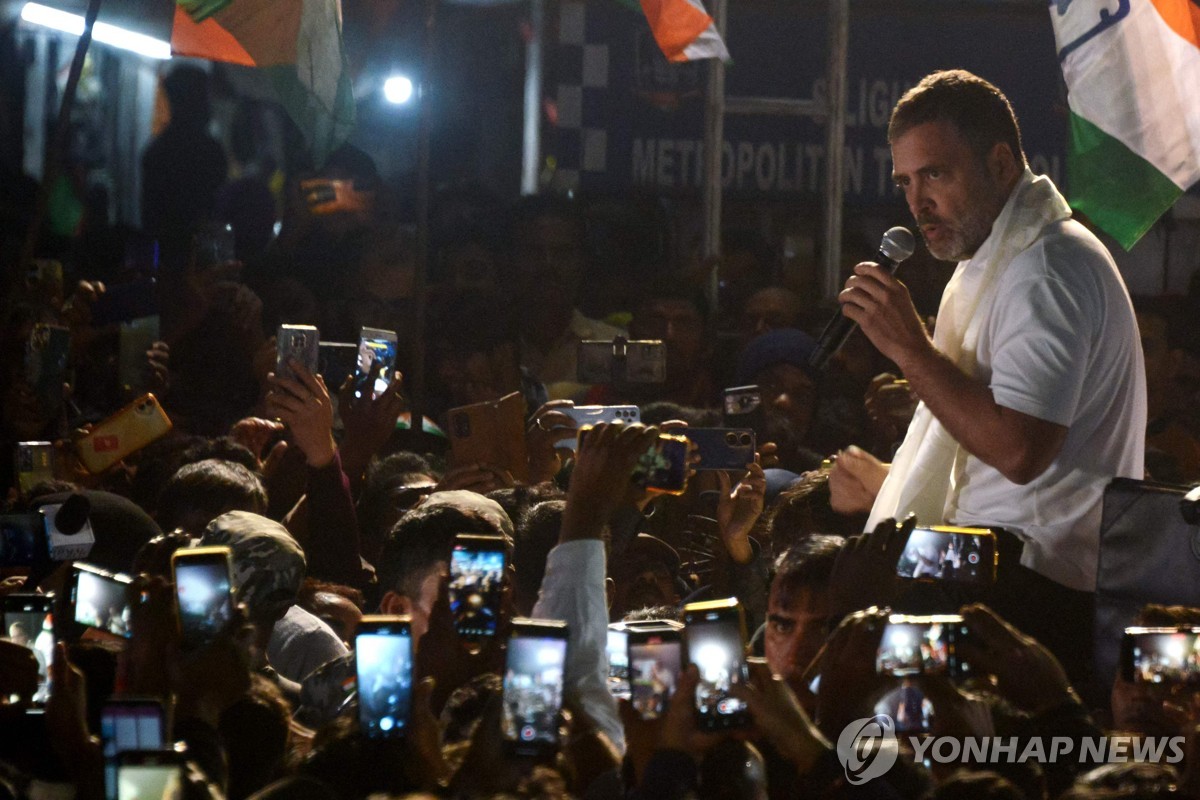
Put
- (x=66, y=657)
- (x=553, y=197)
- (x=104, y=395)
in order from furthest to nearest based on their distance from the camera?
(x=553, y=197) < (x=104, y=395) < (x=66, y=657)

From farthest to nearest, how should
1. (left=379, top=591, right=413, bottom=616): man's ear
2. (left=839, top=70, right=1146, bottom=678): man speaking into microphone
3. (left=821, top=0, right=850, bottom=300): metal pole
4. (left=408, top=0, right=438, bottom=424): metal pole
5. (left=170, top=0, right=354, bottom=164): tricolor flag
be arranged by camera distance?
(left=821, top=0, right=850, bottom=300): metal pole, (left=408, top=0, right=438, bottom=424): metal pole, (left=170, top=0, right=354, bottom=164): tricolor flag, (left=379, top=591, right=413, bottom=616): man's ear, (left=839, top=70, right=1146, bottom=678): man speaking into microphone

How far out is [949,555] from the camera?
3.33 m

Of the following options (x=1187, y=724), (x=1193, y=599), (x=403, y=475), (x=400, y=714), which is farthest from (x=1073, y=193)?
(x=400, y=714)

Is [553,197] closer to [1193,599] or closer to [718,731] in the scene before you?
[1193,599]

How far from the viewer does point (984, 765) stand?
2.71 meters

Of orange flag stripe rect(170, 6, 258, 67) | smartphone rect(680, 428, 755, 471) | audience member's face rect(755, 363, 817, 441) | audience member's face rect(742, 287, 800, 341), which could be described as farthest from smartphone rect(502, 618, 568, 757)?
audience member's face rect(742, 287, 800, 341)

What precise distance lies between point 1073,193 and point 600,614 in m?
3.37

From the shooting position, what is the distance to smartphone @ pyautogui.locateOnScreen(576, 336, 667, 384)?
20.4ft

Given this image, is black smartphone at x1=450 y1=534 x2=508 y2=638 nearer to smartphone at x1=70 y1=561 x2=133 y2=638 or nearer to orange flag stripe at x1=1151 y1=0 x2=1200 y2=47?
smartphone at x1=70 y1=561 x2=133 y2=638

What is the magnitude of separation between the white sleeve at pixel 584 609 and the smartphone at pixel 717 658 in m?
0.31

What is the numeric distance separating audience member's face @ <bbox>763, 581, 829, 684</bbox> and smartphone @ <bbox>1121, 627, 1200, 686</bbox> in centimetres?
78

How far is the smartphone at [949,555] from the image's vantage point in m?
3.31
